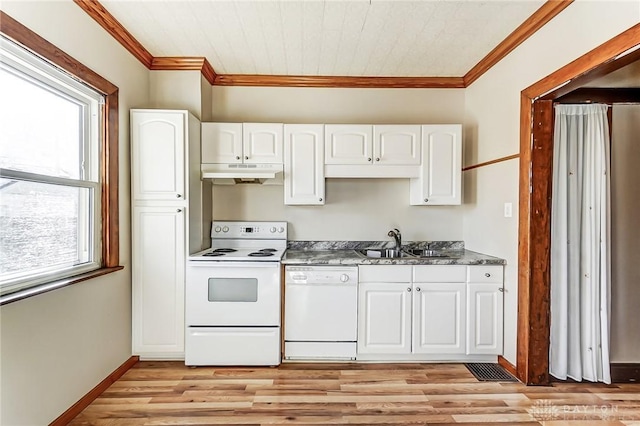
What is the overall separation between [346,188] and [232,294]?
1.52m

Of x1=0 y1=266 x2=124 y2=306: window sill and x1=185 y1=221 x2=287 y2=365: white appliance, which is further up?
x1=0 y1=266 x2=124 y2=306: window sill

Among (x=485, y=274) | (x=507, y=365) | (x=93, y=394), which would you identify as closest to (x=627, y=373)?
(x=507, y=365)

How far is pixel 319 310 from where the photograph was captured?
272 centimetres

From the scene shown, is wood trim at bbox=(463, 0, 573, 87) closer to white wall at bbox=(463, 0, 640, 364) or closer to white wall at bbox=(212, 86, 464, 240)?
white wall at bbox=(463, 0, 640, 364)

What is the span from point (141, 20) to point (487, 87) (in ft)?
9.37


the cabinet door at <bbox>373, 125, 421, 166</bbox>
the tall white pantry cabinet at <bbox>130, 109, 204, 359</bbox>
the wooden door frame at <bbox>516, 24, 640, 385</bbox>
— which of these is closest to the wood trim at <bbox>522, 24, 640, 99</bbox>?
the wooden door frame at <bbox>516, 24, 640, 385</bbox>

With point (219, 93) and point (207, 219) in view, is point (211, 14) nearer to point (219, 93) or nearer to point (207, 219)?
point (219, 93)

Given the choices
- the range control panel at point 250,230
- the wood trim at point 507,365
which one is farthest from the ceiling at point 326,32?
the wood trim at point 507,365

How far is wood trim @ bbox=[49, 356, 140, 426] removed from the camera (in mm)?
1951

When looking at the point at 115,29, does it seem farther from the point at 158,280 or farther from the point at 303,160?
the point at 158,280

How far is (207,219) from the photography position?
10.5 ft

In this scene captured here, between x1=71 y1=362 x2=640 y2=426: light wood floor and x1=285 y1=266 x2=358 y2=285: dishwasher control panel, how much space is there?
27.8 inches

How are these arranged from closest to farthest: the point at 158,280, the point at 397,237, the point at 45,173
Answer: the point at 45,173
the point at 158,280
the point at 397,237

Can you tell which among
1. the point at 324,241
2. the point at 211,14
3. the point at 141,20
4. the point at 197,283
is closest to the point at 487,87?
A: the point at 324,241
